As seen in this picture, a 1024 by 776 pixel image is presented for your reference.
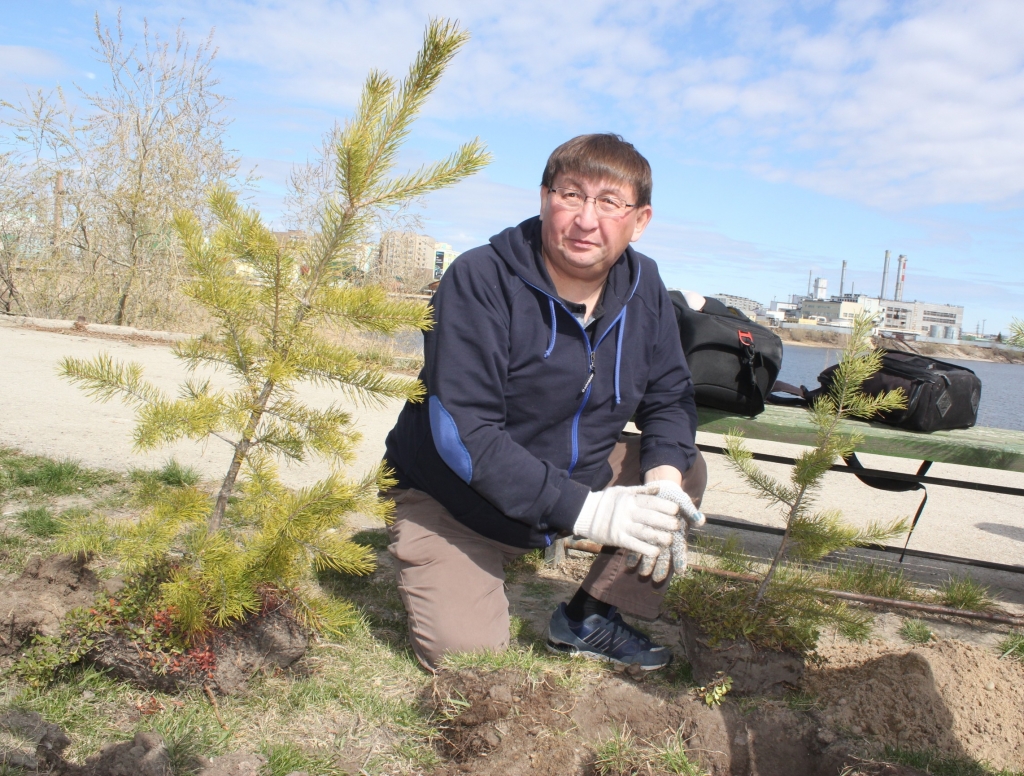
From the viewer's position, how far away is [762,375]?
352 cm

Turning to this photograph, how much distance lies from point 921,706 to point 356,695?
1.74m

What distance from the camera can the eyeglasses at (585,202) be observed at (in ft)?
8.68

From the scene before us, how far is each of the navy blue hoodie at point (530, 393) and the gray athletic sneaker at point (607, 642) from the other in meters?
0.36

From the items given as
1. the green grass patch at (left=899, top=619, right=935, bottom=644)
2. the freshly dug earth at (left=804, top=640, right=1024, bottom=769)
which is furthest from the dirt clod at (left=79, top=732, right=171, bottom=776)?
the green grass patch at (left=899, top=619, right=935, bottom=644)

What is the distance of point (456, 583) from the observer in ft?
8.68

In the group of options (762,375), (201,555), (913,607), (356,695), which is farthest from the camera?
(762,375)

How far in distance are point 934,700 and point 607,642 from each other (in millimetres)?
1044

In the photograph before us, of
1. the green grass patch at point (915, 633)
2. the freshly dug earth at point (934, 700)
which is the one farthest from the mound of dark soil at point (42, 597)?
the green grass patch at point (915, 633)

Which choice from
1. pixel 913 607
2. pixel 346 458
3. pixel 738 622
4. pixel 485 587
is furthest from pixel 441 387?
pixel 913 607

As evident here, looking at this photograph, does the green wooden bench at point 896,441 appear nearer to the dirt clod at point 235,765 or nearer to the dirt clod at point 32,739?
the dirt clod at point 235,765

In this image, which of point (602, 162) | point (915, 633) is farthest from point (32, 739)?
point (915, 633)

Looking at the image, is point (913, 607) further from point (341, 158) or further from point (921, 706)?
point (341, 158)

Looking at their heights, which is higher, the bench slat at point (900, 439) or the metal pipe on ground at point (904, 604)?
the bench slat at point (900, 439)

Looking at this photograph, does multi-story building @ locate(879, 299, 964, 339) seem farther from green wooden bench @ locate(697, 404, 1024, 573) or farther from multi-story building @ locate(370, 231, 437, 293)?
green wooden bench @ locate(697, 404, 1024, 573)
